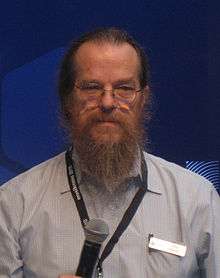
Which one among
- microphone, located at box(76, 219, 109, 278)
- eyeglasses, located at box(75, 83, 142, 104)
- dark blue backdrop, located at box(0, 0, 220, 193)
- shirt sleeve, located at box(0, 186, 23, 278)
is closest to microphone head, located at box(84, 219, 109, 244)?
microphone, located at box(76, 219, 109, 278)

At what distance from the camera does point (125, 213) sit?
6.56ft

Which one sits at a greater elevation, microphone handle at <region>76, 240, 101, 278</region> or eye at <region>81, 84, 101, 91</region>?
eye at <region>81, 84, 101, 91</region>

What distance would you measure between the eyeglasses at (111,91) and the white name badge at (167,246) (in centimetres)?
46

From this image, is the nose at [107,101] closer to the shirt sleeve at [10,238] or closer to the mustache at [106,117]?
the mustache at [106,117]

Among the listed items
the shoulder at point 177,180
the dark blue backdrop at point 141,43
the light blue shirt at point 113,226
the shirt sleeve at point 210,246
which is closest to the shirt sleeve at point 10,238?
the light blue shirt at point 113,226

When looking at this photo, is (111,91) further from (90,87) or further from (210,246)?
(210,246)

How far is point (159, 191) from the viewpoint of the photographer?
2.07 metres

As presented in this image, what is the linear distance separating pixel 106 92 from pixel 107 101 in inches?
1.4

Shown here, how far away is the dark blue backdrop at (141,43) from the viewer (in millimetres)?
2848

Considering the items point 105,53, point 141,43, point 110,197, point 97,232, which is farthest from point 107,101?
point 141,43

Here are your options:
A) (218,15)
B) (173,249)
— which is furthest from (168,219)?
(218,15)

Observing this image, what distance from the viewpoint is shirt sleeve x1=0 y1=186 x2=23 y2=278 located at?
1938 mm

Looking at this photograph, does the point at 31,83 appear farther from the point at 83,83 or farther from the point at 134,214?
the point at 134,214

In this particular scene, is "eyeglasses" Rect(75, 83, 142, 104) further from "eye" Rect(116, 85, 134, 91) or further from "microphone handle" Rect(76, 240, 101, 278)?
"microphone handle" Rect(76, 240, 101, 278)
